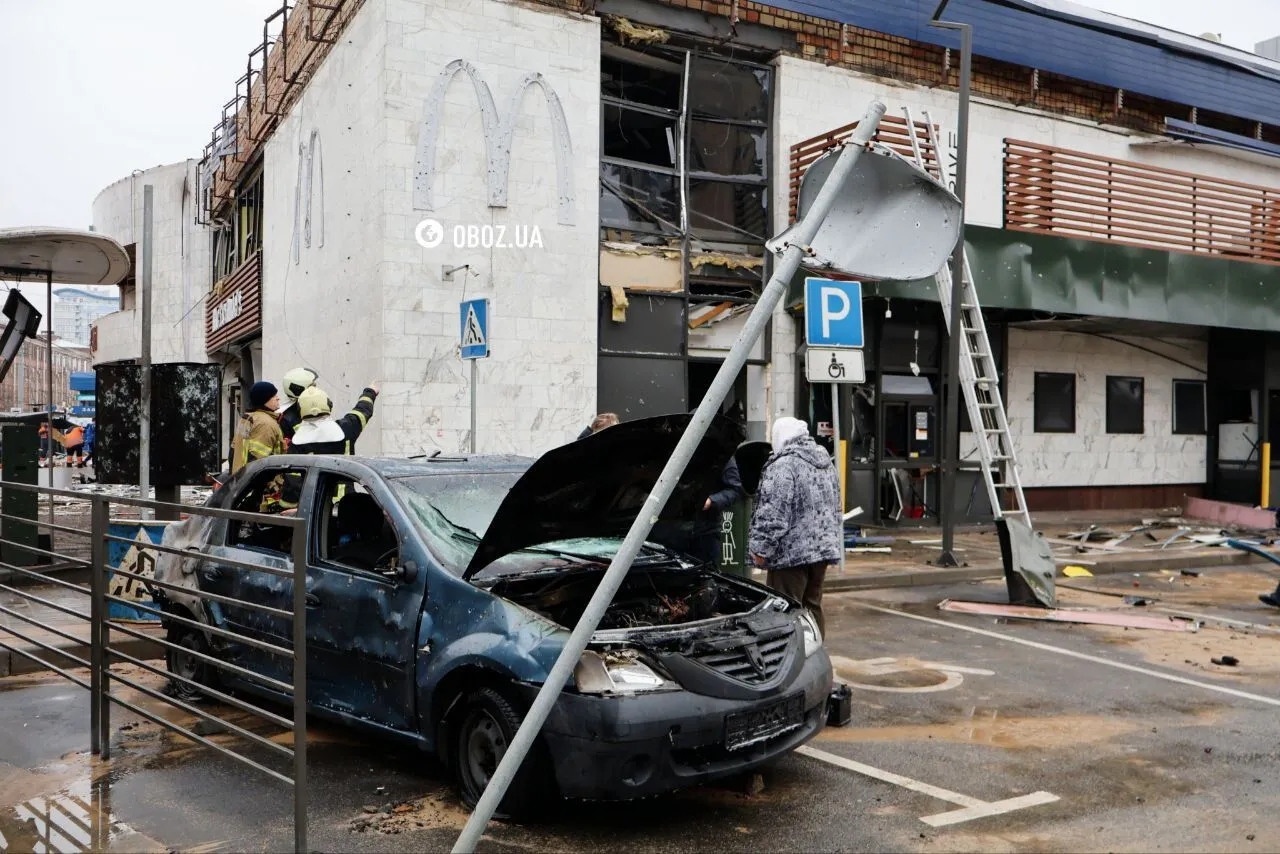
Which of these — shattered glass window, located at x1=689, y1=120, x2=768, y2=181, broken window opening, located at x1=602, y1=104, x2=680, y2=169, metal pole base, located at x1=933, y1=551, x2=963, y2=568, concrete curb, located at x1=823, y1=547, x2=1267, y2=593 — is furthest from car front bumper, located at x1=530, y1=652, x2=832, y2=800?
shattered glass window, located at x1=689, y1=120, x2=768, y2=181

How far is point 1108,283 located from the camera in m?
16.5

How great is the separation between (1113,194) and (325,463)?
15.4 m

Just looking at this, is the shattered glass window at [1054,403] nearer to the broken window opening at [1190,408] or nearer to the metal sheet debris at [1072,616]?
the broken window opening at [1190,408]

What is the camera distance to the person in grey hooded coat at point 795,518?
7.04m

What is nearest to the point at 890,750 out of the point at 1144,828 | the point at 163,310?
the point at 1144,828

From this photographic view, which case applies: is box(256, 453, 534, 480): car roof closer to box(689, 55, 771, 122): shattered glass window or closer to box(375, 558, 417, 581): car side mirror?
box(375, 558, 417, 581): car side mirror

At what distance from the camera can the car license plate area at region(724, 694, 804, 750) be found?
4.38 m

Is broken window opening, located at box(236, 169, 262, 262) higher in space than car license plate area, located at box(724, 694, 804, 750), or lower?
higher

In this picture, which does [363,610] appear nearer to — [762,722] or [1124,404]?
[762,722]

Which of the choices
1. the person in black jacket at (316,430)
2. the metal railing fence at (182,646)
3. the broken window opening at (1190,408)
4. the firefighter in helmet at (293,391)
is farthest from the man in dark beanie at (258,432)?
the broken window opening at (1190,408)

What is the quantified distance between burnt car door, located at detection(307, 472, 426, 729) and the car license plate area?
4.75ft

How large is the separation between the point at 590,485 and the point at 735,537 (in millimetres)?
4678

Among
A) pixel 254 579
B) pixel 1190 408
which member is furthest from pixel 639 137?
pixel 1190 408

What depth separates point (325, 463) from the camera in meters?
5.61
